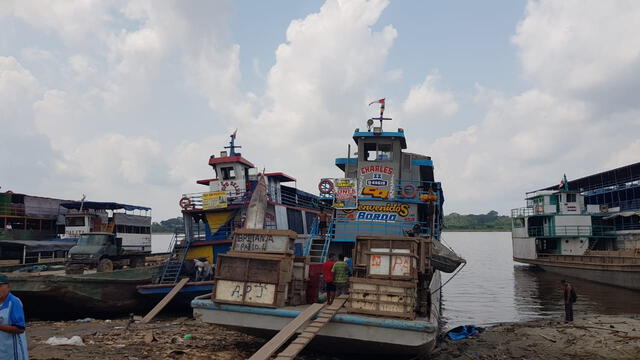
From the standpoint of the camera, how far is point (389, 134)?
55.7 feet

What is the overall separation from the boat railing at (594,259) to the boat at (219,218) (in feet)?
66.7

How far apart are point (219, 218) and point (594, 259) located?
26018mm

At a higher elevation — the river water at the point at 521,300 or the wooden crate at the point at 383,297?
the wooden crate at the point at 383,297

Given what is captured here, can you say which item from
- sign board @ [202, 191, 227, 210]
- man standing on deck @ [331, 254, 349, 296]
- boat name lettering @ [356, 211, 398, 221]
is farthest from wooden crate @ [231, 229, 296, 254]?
sign board @ [202, 191, 227, 210]

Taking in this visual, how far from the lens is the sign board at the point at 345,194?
15930mm

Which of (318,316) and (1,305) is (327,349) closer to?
(318,316)

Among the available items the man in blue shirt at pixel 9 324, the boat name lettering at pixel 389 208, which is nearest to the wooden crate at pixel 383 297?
the man in blue shirt at pixel 9 324

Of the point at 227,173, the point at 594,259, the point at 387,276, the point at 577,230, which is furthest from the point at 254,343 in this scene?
the point at 577,230

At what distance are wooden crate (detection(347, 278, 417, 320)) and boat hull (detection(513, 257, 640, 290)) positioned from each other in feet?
79.8

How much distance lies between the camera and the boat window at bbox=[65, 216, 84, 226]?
2973cm

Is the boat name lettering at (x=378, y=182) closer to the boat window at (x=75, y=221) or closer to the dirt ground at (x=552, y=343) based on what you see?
the dirt ground at (x=552, y=343)

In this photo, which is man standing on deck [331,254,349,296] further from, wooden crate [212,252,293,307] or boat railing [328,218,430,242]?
boat railing [328,218,430,242]

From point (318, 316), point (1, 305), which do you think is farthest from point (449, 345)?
point (1, 305)

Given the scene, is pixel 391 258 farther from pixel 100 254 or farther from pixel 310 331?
pixel 100 254
